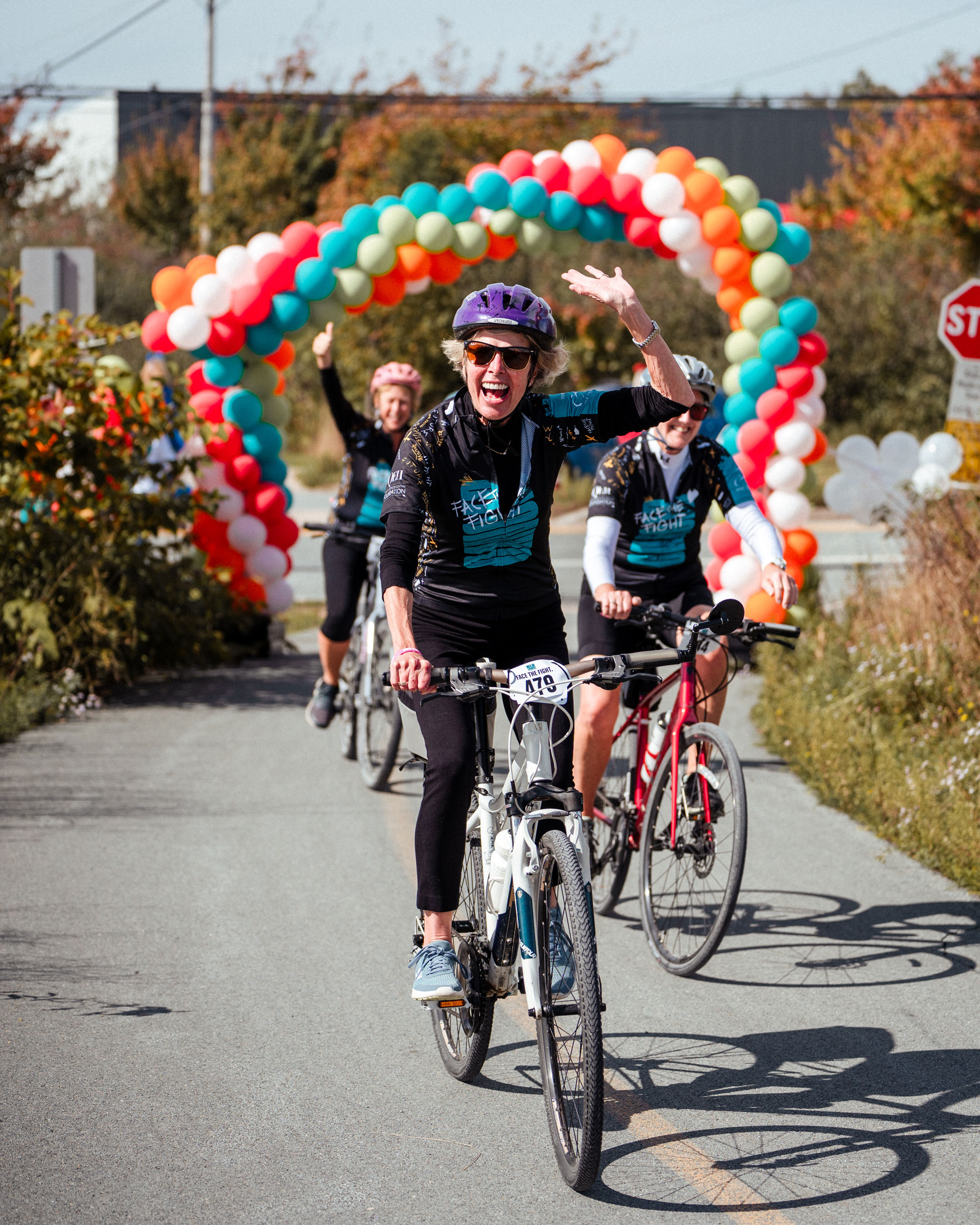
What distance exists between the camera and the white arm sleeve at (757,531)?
17.4 feet

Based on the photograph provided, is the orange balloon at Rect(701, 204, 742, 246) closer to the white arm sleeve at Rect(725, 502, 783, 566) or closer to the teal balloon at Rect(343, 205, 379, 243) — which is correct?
the teal balloon at Rect(343, 205, 379, 243)

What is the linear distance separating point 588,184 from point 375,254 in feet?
6.73

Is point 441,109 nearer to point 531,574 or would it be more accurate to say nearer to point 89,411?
point 89,411

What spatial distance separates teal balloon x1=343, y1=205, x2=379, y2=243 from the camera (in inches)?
498

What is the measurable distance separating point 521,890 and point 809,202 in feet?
129

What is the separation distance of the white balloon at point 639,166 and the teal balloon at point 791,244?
1.29 meters

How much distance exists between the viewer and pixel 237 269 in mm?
12297

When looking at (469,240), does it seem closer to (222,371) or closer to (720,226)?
(720,226)

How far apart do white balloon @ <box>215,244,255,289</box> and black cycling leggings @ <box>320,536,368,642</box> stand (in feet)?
14.6

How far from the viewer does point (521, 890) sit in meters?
3.85

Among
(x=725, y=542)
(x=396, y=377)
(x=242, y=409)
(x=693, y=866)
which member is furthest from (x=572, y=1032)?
(x=242, y=409)

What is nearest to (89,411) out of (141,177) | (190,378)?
(190,378)

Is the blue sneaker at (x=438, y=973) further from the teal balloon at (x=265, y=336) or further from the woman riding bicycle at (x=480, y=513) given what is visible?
the teal balloon at (x=265, y=336)

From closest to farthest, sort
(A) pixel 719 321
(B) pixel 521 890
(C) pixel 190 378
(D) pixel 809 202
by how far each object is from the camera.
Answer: (B) pixel 521 890 < (C) pixel 190 378 < (A) pixel 719 321 < (D) pixel 809 202
